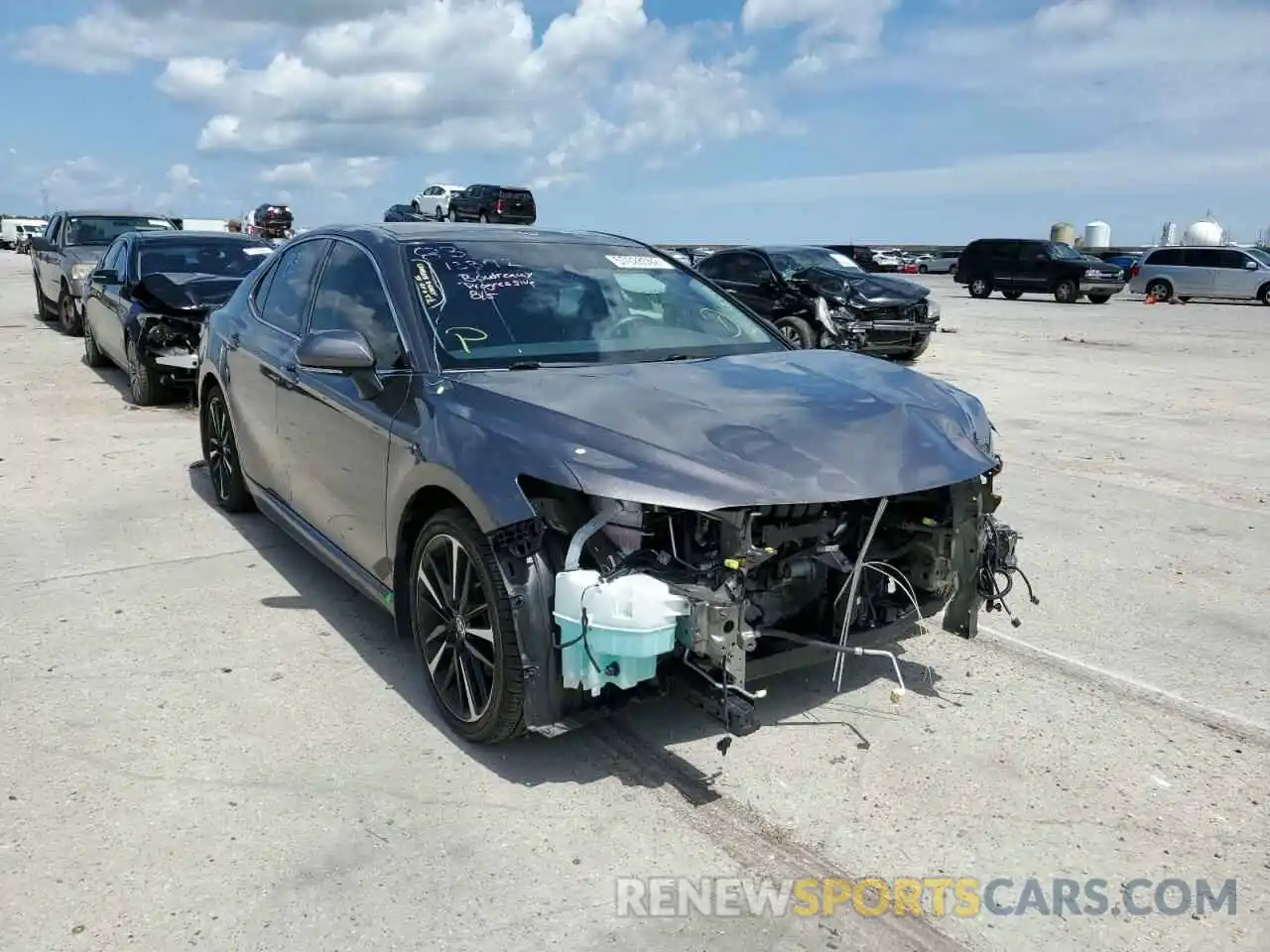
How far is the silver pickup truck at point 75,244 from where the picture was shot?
15125mm

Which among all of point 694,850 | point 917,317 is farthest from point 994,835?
point 917,317

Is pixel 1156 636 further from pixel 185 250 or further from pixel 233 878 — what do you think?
pixel 185 250

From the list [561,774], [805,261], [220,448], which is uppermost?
[805,261]

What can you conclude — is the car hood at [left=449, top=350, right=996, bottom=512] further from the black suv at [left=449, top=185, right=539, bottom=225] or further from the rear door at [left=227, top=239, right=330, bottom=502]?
the black suv at [left=449, top=185, right=539, bottom=225]

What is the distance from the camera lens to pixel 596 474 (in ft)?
10.00

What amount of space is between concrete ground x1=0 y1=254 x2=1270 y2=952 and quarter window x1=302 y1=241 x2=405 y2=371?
130 cm

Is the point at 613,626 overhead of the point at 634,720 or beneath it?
overhead

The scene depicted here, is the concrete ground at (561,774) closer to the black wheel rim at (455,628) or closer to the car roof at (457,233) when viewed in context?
the black wheel rim at (455,628)

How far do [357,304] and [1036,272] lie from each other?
29586 mm

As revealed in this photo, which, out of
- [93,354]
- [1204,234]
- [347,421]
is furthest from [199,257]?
[1204,234]

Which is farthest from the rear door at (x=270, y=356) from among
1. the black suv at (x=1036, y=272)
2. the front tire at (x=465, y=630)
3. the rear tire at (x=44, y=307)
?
the black suv at (x=1036, y=272)

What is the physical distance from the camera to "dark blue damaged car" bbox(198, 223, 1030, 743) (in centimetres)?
307

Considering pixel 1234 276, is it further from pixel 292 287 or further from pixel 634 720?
pixel 634 720

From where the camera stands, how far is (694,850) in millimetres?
2973
